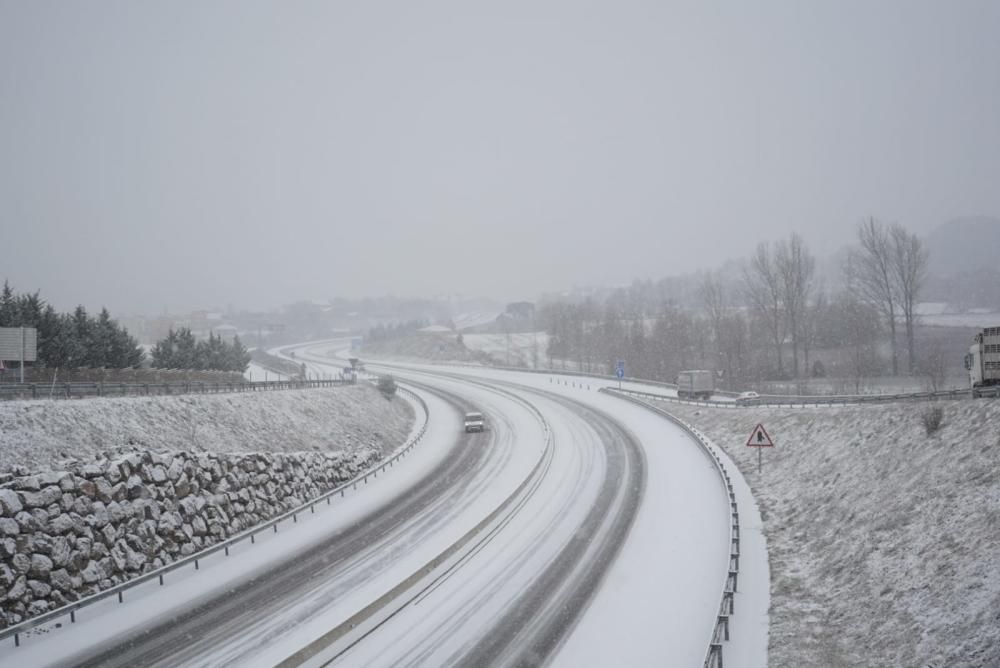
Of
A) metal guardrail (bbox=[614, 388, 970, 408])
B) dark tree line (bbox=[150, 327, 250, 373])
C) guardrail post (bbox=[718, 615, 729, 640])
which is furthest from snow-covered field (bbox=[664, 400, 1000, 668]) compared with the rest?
dark tree line (bbox=[150, 327, 250, 373])

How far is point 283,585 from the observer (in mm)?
20359

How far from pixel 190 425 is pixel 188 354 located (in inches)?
1042

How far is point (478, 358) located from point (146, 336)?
131 meters

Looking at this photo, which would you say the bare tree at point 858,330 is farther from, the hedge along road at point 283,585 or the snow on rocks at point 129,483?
the snow on rocks at point 129,483

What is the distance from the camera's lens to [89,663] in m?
15.7

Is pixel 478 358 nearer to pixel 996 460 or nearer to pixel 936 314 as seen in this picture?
pixel 936 314

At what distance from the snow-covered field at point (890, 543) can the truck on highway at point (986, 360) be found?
11.5 ft

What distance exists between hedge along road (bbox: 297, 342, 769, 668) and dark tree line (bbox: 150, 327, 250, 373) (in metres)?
41.7

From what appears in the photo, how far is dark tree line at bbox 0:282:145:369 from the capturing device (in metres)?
37.7

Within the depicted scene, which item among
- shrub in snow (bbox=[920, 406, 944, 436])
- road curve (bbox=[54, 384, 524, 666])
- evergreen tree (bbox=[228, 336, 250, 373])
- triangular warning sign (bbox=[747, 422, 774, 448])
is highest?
evergreen tree (bbox=[228, 336, 250, 373])

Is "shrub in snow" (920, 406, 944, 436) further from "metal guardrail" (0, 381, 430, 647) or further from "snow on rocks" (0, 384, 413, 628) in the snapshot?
"snow on rocks" (0, 384, 413, 628)

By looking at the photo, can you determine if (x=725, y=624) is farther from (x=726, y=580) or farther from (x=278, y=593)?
(x=278, y=593)

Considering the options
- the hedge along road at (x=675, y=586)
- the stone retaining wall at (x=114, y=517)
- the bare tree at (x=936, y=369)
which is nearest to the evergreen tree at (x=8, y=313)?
the stone retaining wall at (x=114, y=517)

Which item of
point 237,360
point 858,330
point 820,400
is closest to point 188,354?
point 237,360
